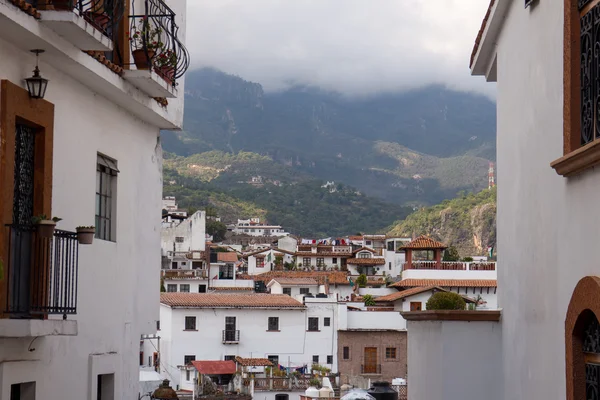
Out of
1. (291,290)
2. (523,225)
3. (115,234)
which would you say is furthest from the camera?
(291,290)

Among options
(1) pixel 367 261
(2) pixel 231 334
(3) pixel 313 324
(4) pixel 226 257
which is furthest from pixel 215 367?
(1) pixel 367 261

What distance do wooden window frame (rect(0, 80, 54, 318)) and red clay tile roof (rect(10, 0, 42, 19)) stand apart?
2.01ft

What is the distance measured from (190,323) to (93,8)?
1959 inches

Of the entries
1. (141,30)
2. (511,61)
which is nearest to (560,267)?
(511,61)

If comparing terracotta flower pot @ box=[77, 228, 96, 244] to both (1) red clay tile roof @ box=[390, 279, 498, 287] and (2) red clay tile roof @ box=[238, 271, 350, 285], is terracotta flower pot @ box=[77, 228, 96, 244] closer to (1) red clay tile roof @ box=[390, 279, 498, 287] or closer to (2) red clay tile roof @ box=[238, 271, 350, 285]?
(1) red clay tile roof @ box=[390, 279, 498, 287]

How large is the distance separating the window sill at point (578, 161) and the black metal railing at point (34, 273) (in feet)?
14.0

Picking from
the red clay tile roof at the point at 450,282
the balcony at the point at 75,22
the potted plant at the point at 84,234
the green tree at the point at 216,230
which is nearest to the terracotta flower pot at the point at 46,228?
the potted plant at the point at 84,234

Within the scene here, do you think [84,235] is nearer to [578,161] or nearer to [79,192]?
[79,192]

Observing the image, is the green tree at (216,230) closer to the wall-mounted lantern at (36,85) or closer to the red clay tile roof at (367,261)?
the red clay tile roof at (367,261)

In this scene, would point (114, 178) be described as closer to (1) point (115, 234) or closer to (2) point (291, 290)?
(1) point (115, 234)

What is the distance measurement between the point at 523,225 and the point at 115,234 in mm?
4641

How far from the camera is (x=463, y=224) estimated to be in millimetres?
148750

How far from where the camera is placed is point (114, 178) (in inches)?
462

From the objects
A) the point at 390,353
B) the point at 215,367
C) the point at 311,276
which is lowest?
the point at 215,367
